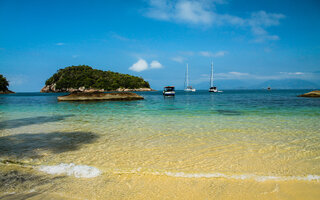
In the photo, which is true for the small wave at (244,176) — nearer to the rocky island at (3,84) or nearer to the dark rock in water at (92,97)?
the dark rock in water at (92,97)

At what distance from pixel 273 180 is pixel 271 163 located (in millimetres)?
965

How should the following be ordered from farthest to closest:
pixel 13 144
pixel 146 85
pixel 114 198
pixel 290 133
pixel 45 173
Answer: pixel 146 85, pixel 290 133, pixel 13 144, pixel 45 173, pixel 114 198

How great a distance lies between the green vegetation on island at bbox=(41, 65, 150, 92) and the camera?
156 m

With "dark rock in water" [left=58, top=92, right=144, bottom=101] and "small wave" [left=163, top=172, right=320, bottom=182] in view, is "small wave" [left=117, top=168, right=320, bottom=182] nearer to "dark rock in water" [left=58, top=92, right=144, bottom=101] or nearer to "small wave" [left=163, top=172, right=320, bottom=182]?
"small wave" [left=163, top=172, right=320, bottom=182]

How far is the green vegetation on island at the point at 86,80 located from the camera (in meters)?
156

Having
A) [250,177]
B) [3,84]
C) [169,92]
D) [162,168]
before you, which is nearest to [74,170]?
[162,168]

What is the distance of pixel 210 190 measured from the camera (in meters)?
3.26

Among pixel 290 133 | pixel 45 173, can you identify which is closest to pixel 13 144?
pixel 45 173

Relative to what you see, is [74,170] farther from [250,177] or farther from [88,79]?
[88,79]

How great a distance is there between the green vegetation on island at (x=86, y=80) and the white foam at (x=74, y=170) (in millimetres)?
158779

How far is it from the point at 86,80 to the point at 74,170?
164 metres

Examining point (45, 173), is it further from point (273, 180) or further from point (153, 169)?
point (273, 180)

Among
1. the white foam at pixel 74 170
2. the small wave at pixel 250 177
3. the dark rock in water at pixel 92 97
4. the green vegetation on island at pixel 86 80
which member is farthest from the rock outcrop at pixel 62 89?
the small wave at pixel 250 177

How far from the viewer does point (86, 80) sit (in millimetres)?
155125
